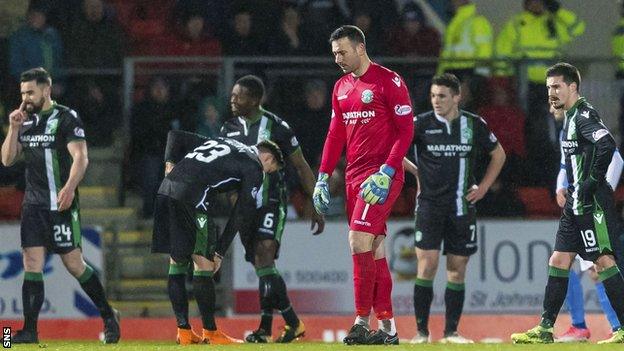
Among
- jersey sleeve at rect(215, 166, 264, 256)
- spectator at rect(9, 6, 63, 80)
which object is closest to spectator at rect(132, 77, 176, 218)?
spectator at rect(9, 6, 63, 80)

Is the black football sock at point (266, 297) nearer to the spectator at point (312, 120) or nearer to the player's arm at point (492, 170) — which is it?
the player's arm at point (492, 170)

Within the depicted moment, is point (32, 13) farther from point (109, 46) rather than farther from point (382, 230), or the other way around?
point (382, 230)

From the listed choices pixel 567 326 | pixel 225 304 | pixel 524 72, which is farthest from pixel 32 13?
pixel 567 326

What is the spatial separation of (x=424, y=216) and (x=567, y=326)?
286 cm

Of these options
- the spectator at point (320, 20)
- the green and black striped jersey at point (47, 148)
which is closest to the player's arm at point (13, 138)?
the green and black striped jersey at point (47, 148)

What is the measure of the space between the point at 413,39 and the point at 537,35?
1.49m

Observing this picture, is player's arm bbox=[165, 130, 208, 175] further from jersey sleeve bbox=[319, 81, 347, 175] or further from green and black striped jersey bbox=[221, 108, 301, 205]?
jersey sleeve bbox=[319, 81, 347, 175]

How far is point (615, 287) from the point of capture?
12.6 m

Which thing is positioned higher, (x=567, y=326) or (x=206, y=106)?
(x=206, y=106)

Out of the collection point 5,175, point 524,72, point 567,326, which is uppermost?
point 524,72

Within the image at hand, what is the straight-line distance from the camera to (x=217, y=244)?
1281 centimetres

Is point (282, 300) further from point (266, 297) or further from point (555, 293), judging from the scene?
point (555, 293)

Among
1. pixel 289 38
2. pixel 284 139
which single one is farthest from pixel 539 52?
pixel 284 139

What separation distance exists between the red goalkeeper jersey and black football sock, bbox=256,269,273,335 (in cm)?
248
